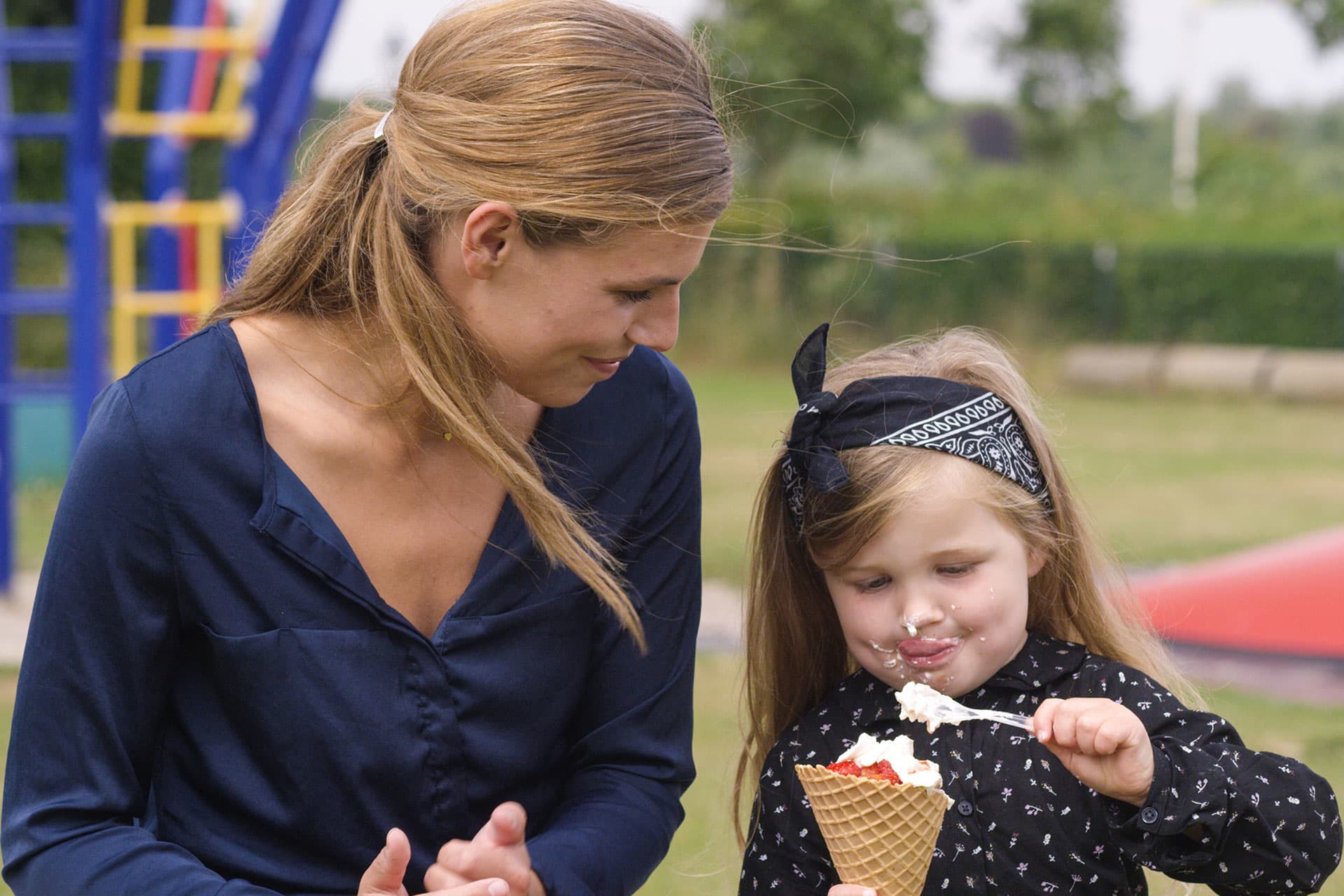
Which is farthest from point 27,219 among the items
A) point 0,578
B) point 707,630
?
point 707,630

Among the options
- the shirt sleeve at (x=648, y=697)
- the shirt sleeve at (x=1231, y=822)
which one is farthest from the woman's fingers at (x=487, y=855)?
the shirt sleeve at (x=1231, y=822)

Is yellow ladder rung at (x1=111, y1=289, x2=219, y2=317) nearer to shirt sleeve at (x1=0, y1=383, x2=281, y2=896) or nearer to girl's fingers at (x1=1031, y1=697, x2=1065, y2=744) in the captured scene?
shirt sleeve at (x1=0, y1=383, x2=281, y2=896)

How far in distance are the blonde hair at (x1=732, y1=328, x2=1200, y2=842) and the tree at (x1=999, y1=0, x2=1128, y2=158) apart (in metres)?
24.0

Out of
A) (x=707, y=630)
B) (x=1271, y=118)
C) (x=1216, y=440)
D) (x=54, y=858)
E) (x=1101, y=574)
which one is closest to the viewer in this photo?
(x=54, y=858)

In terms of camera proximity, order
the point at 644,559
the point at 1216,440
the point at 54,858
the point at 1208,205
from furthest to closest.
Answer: the point at 1208,205, the point at 1216,440, the point at 644,559, the point at 54,858

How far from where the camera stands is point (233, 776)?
6.00 ft

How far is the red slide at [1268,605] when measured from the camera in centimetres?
546

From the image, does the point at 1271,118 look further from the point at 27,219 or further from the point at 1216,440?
the point at 27,219

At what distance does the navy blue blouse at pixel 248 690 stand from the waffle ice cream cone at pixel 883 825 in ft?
0.92

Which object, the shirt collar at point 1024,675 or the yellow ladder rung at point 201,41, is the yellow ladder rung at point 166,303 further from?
the shirt collar at point 1024,675

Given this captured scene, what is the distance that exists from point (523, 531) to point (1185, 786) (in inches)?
34.5

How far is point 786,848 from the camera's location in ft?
6.77

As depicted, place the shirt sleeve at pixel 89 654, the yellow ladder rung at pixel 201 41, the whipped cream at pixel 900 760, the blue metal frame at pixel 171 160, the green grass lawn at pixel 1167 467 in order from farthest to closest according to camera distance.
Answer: the green grass lawn at pixel 1167 467 < the blue metal frame at pixel 171 160 < the yellow ladder rung at pixel 201 41 < the whipped cream at pixel 900 760 < the shirt sleeve at pixel 89 654

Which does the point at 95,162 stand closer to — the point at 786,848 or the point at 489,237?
the point at 489,237
